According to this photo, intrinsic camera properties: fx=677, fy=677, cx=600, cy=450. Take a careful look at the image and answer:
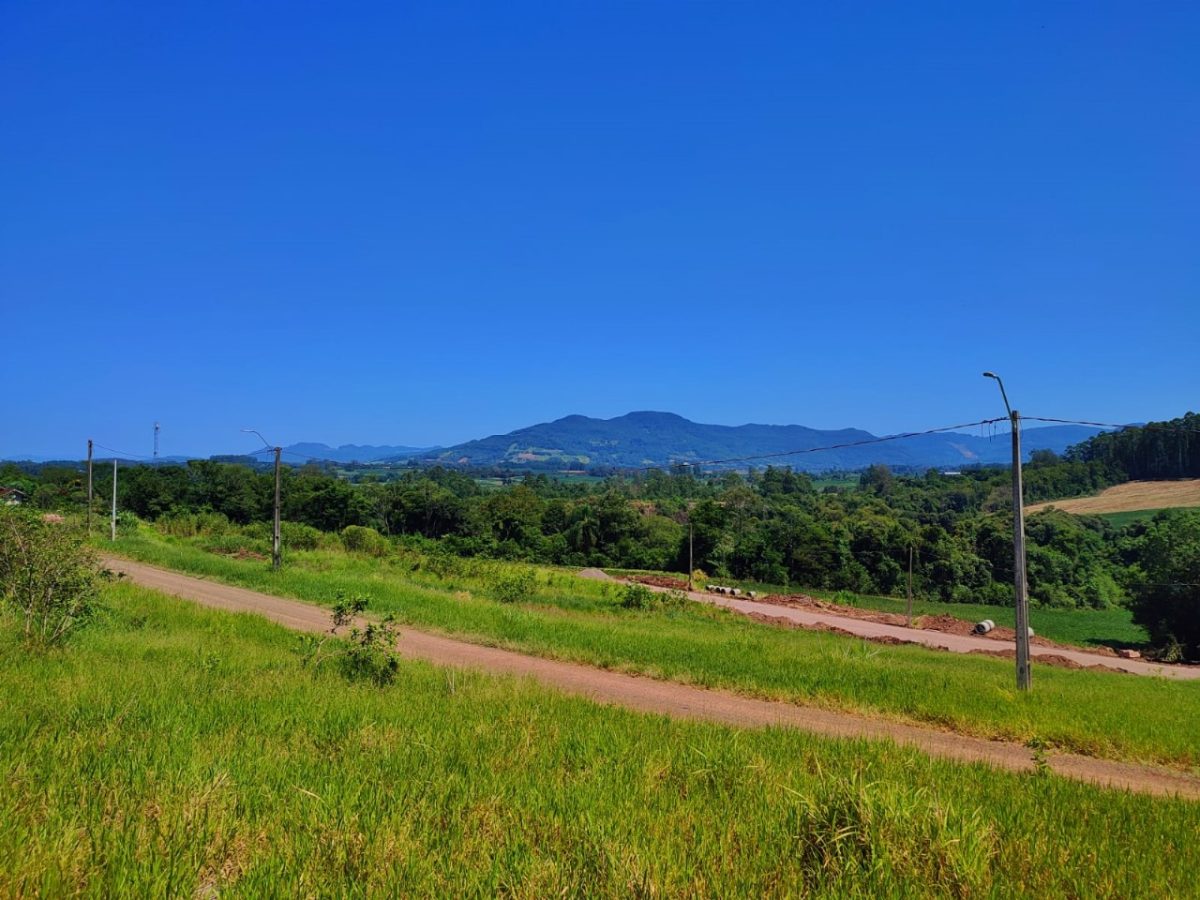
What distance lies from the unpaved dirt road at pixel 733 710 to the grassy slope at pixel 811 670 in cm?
60

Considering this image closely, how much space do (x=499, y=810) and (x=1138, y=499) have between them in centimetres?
11987

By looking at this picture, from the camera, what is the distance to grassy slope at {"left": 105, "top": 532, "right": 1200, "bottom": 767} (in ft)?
37.8

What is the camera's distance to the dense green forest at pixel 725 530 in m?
68.7

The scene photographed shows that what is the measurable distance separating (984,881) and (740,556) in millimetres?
72374

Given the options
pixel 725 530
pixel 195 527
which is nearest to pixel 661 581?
pixel 725 530

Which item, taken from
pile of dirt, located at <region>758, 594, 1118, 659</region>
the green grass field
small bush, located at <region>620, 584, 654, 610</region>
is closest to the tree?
the green grass field

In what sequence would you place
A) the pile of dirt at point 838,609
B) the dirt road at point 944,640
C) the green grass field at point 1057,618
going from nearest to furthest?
the dirt road at point 944,640, the pile of dirt at point 838,609, the green grass field at point 1057,618

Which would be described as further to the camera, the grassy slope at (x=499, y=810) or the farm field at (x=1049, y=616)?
the farm field at (x=1049, y=616)

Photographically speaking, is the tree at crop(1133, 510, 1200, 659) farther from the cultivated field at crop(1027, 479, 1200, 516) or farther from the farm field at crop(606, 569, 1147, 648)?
the cultivated field at crop(1027, 479, 1200, 516)

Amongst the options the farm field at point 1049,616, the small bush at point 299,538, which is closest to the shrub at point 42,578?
the small bush at point 299,538

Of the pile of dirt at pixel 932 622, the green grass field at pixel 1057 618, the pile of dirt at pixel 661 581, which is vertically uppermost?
the pile of dirt at pixel 661 581

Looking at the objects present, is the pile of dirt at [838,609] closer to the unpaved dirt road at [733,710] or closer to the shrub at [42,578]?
the unpaved dirt road at [733,710]

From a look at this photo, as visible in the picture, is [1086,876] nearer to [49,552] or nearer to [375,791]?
[375,791]

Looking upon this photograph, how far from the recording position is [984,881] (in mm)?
3885
